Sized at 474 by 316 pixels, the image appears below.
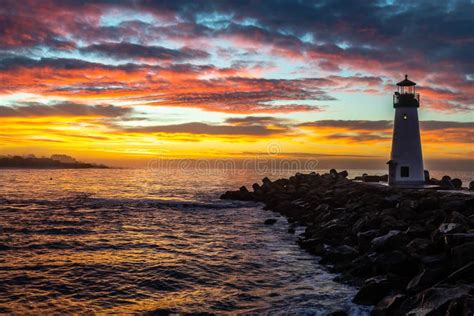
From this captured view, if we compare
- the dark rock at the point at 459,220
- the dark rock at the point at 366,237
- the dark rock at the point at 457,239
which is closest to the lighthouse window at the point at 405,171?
the dark rock at the point at 366,237

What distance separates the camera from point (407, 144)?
3044 centimetres

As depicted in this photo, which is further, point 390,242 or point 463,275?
point 390,242

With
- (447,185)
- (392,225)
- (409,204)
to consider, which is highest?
(447,185)

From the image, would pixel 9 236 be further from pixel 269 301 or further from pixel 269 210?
pixel 269 210

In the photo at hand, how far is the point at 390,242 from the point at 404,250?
93 cm

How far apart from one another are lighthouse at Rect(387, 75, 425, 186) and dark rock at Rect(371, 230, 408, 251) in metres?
17.6

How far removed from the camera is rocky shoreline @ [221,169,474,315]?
8852 millimetres

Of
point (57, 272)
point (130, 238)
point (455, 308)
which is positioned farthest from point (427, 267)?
point (130, 238)

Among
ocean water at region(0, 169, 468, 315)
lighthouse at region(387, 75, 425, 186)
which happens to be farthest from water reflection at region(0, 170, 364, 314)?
lighthouse at region(387, 75, 425, 186)

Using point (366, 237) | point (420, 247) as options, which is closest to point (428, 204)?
point (366, 237)

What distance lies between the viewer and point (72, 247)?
1973 cm

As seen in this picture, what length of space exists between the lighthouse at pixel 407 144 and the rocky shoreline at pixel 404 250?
4.86 metres

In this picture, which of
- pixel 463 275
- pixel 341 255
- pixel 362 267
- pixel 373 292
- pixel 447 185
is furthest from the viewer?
pixel 447 185

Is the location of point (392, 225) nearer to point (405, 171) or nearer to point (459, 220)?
point (459, 220)
